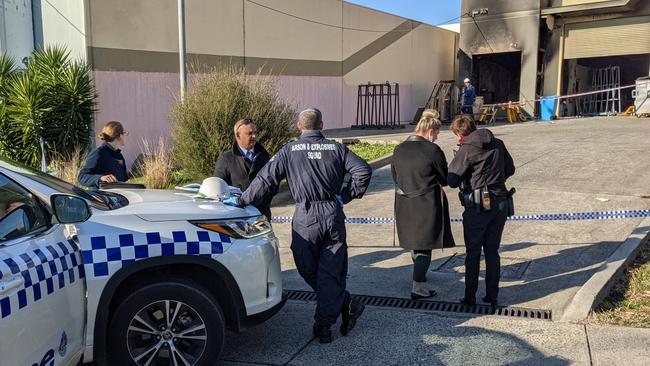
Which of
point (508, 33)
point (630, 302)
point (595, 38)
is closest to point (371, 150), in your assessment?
point (630, 302)

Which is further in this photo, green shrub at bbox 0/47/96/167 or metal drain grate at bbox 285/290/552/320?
green shrub at bbox 0/47/96/167

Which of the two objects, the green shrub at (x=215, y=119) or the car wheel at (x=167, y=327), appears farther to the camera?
the green shrub at (x=215, y=119)

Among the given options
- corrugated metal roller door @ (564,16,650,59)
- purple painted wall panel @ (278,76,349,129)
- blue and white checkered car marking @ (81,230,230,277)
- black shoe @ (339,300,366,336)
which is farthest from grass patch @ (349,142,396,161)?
corrugated metal roller door @ (564,16,650,59)

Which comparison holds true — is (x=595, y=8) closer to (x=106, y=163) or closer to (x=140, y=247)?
(x=106, y=163)

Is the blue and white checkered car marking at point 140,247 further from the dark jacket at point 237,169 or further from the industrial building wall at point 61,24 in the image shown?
the industrial building wall at point 61,24

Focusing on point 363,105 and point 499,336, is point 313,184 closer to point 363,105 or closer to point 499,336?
point 499,336

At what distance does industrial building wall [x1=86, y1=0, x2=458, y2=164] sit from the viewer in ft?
47.4

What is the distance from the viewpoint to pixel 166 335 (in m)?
3.57

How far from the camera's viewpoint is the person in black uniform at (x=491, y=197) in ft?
16.2

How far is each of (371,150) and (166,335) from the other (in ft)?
35.7

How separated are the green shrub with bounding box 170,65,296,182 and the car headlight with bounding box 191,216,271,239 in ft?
20.3

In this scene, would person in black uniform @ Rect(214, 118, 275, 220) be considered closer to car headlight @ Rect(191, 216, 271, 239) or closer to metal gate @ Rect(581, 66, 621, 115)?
car headlight @ Rect(191, 216, 271, 239)

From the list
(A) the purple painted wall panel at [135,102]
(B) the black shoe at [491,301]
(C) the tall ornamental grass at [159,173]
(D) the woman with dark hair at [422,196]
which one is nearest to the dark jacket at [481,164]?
(D) the woman with dark hair at [422,196]

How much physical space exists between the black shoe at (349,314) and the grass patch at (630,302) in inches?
72.8
